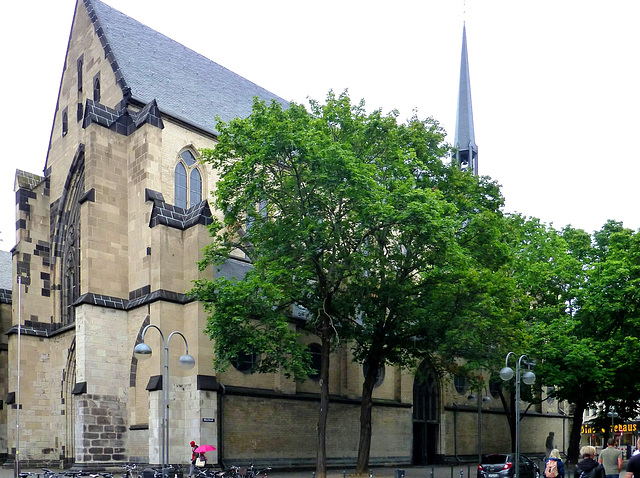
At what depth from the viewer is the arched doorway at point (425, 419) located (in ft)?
127

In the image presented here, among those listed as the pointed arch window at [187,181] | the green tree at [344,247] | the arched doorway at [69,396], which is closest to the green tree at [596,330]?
the green tree at [344,247]

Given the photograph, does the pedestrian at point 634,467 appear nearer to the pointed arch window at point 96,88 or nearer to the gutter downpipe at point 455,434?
the pointed arch window at point 96,88

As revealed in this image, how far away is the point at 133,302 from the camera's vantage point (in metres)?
28.9

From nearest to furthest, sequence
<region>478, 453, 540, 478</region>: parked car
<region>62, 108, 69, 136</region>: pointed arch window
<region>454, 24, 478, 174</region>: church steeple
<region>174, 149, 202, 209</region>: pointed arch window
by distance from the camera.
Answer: <region>478, 453, 540, 478</region>: parked car, <region>174, 149, 202, 209</region>: pointed arch window, <region>62, 108, 69, 136</region>: pointed arch window, <region>454, 24, 478, 174</region>: church steeple

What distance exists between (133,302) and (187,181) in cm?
620

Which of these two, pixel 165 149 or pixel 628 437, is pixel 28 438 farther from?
pixel 628 437

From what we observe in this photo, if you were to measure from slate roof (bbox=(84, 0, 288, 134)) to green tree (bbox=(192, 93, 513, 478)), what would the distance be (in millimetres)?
8815

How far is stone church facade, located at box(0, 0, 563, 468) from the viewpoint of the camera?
89.5 ft

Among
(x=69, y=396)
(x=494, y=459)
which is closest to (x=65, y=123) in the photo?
(x=69, y=396)

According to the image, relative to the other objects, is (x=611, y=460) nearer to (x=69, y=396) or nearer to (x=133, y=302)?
(x=133, y=302)

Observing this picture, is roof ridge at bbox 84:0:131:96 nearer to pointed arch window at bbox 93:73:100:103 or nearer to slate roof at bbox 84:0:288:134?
slate roof at bbox 84:0:288:134

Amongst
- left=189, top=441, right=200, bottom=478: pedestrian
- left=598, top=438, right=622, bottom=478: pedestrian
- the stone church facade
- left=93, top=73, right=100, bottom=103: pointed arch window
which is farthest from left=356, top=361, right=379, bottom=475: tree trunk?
left=93, top=73, right=100, bottom=103: pointed arch window

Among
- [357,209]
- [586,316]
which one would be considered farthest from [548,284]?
[357,209]

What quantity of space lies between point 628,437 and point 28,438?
99464 mm
